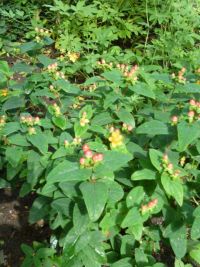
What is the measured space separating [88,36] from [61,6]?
1.42ft

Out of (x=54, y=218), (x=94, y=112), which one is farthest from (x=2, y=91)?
(x=54, y=218)

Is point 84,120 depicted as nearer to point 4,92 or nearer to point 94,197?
point 94,197

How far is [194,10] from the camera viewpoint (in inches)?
129

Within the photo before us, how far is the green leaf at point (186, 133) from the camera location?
143cm

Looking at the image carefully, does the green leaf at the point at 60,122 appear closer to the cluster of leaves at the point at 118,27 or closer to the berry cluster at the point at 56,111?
the berry cluster at the point at 56,111

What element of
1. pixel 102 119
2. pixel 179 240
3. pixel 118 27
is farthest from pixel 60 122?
pixel 118 27

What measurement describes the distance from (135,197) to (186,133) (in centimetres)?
31

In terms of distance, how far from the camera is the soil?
2.10m

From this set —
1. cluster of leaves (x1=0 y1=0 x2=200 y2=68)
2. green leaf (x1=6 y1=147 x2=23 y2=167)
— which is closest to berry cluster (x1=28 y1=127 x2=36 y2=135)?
green leaf (x1=6 y1=147 x2=23 y2=167)

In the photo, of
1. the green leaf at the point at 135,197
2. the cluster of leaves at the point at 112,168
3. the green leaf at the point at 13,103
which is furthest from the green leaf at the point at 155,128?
the green leaf at the point at 13,103

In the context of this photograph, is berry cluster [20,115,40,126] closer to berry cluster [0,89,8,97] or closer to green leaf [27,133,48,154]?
green leaf [27,133,48,154]

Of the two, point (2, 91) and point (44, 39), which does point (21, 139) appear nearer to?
point (2, 91)

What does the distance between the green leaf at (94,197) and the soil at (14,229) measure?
3.06ft

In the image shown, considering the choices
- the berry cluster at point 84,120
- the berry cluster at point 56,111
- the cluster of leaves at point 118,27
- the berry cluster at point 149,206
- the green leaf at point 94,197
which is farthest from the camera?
the cluster of leaves at point 118,27
